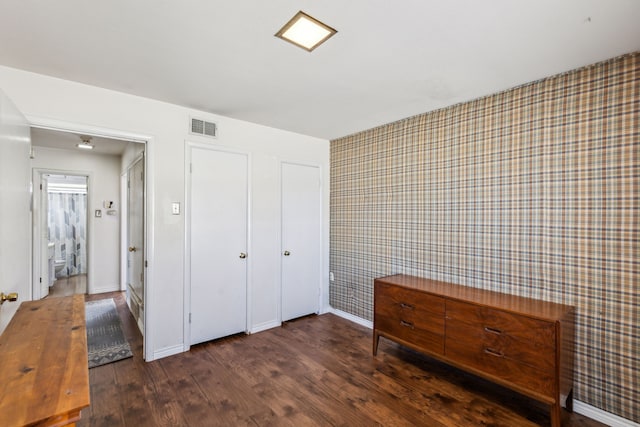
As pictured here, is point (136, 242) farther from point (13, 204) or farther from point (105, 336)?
point (13, 204)

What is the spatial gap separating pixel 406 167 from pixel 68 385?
305cm

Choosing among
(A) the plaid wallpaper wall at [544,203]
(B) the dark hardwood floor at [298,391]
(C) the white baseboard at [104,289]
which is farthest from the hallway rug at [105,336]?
(A) the plaid wallpaper wall at [544,203]

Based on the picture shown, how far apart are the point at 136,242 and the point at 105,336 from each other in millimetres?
1109

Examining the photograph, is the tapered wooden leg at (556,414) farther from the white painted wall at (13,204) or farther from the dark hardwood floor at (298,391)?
the white painted wall at (13,204)

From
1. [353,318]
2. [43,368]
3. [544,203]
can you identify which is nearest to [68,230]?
[353,318]

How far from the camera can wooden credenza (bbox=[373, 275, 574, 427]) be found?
186cm

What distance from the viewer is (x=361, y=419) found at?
202cm

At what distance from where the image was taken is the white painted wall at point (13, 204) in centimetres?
155

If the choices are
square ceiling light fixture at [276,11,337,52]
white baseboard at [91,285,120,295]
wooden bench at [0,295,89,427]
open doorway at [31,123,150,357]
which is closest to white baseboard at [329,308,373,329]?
open doorway at [31,123,150,357]

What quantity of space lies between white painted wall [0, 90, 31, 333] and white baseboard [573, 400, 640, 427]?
138 inches

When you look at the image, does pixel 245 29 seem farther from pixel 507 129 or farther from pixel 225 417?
pixel 225 417

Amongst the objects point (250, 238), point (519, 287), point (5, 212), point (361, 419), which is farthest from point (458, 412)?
point (5, 212)

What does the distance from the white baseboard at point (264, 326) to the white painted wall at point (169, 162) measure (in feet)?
0.04

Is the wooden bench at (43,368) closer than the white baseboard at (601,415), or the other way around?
the wooden bench at (43,368)
